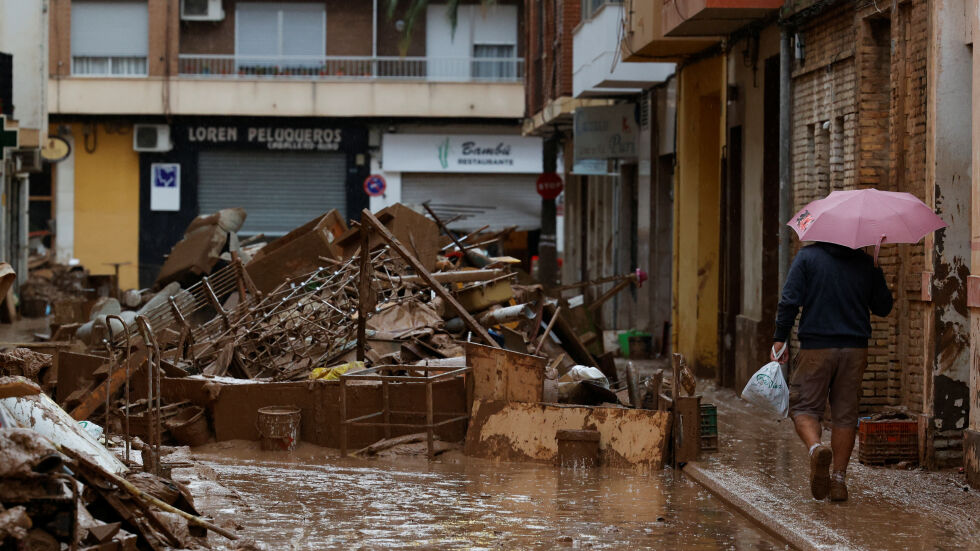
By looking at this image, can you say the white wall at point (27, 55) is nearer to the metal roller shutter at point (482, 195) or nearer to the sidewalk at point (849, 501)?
the metal roller shutter at point (482, 195)

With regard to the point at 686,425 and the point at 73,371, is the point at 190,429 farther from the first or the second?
the point at 686,425

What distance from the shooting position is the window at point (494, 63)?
138ft

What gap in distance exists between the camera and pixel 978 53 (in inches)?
383

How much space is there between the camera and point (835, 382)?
916cm

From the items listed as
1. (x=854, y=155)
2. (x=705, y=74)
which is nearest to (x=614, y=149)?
(x=705, y=74)

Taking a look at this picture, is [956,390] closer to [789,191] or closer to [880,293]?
[880,293]

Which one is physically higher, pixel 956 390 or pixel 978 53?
pixel 978 53

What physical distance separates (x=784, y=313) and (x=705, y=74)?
10378 mm

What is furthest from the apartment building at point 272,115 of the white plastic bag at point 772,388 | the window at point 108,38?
the white plastic bag at point 772,388

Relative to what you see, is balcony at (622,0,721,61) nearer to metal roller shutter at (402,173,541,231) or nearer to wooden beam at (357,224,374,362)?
wooden beam at (357,224,374,362)

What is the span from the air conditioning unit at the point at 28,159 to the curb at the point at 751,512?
25032mm

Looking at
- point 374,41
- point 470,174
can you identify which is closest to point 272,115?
point 374,41

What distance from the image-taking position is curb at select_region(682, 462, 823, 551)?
7.79m

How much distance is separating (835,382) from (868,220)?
111 centimetres
